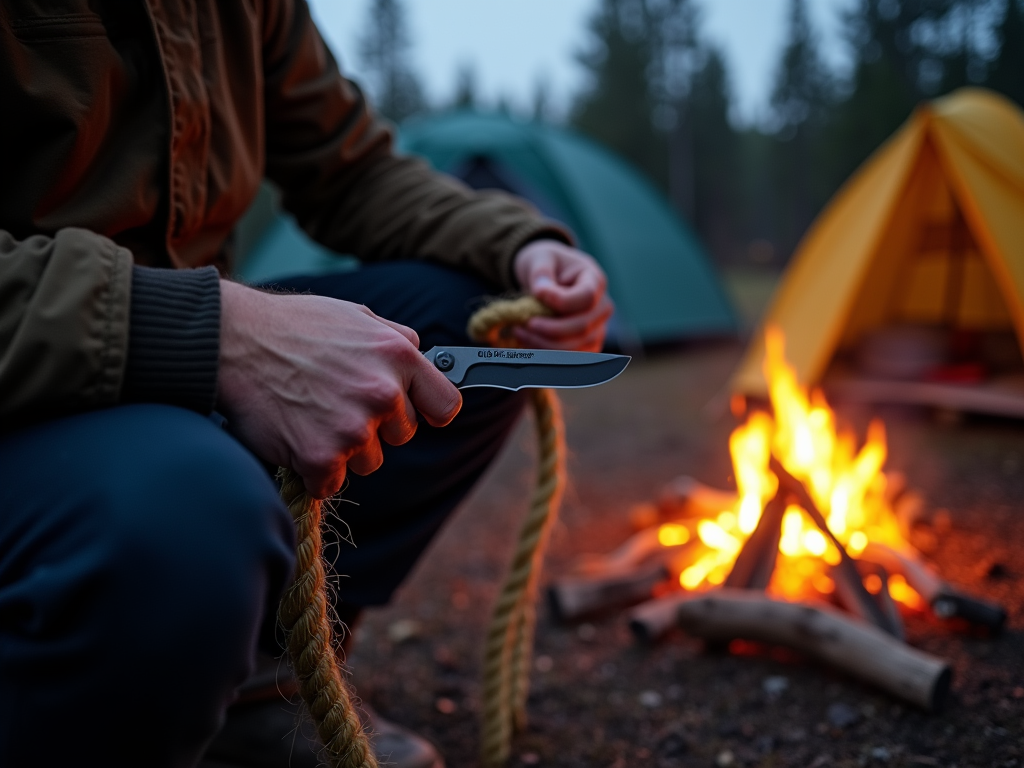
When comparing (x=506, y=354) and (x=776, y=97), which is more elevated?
(x=506, y=354)

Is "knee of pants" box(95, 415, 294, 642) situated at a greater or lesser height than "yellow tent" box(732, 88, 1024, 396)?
greater

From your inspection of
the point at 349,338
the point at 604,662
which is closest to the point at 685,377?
the point at 604,662

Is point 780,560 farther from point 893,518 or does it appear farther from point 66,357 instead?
point 66,357

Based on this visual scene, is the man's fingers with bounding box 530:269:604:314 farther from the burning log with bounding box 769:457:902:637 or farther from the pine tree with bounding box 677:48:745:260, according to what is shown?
the pine tree with bounding box 677:48:745:260

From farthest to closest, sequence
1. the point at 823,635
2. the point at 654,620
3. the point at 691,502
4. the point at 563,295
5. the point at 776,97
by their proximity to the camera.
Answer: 1. the point at 776,97
2. the point at 691,502
3. the point at 654,620
4. the point at 823,635
5. the point at 563,295

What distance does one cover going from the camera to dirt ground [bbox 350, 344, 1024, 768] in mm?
1506

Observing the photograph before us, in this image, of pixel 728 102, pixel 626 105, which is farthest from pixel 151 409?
pixel 728 102

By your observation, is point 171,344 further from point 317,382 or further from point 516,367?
point 516,367

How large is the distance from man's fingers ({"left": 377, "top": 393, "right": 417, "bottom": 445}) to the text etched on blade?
12 centimetres

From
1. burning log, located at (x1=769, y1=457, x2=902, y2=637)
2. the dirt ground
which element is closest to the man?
the dirt ground

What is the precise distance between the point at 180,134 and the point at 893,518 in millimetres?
2180

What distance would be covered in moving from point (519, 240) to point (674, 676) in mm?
1079

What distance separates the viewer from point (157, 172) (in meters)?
1.15

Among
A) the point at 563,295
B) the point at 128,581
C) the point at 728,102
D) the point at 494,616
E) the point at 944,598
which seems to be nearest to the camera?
the point at 128,581
